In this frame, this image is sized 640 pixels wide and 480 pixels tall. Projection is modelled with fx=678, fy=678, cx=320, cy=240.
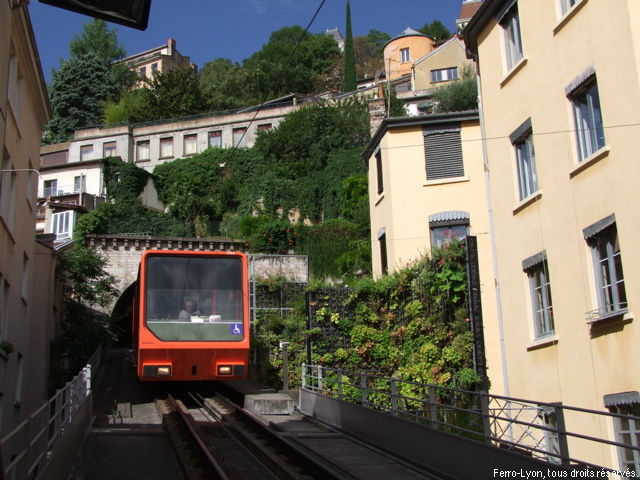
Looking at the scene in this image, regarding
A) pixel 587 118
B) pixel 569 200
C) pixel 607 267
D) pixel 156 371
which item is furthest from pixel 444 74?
pixel 607 267

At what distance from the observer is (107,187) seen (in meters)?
45.9

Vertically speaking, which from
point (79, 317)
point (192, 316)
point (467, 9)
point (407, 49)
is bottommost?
point (192, 316)

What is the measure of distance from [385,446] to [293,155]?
36.0 metres

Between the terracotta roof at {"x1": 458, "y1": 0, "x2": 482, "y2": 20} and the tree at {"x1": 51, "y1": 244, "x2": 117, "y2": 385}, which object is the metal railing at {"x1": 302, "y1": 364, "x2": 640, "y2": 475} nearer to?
the tree at {"x1": 51, "y1": 244, "x2": 117, "y2": 385}

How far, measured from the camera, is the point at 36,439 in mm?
7234

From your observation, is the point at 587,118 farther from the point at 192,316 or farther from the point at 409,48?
the point at 409,48

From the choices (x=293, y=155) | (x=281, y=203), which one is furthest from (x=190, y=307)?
(x=293, y=155)

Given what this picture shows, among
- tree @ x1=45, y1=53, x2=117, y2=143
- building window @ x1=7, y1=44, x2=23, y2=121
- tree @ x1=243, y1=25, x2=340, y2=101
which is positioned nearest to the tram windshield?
building window @ x1=7, y1=44, x2=23, y2=121

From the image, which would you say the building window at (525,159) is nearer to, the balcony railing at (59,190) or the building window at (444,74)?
the balcony railing at (59,190)

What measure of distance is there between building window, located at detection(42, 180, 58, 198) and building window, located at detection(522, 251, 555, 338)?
3968 cm

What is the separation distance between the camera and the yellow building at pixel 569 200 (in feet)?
34.1

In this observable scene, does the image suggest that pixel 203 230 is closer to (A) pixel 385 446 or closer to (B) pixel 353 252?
(B) pixel 353 252

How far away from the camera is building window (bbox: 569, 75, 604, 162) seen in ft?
37.8

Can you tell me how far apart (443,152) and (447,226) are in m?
2.50
